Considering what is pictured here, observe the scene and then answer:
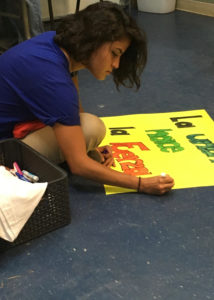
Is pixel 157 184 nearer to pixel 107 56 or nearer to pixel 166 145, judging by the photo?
pixel 166 145

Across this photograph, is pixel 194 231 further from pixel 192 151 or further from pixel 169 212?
pixel 192 151

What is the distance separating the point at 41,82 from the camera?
1021 mm

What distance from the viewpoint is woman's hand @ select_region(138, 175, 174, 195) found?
1.20m

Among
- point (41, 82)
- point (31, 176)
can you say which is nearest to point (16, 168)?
point (31, 176)

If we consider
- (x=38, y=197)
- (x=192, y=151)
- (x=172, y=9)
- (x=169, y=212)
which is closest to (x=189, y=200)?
(x=169, y=212)

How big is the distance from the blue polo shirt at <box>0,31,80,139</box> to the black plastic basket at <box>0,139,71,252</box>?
14cm

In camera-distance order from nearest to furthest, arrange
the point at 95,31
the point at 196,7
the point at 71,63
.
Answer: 1. the point at 95,31
2. the point at 71,63
3. the point at 196,7

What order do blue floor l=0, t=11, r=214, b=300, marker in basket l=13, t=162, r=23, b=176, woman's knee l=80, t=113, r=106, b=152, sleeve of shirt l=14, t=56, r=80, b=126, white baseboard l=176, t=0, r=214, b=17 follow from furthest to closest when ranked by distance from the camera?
white baseboard l=176, t=0, r=214, b=17
woman's knee l=80, t=113, r=106, b=152
marker in basket l=13, t=162, r=23, b=176
sleeve of shirt l=14, t=56, r=80, b=126
blue floor l=0, t=11, r=214, b=300

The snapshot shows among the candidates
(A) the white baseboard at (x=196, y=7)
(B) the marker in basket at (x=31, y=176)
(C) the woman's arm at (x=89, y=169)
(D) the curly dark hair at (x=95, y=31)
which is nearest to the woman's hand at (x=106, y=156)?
(C) the woman's arm at (x=89, y=169)

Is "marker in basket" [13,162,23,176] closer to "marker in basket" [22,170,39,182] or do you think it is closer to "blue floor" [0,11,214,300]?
"marker in basket" [22,170,39,182]

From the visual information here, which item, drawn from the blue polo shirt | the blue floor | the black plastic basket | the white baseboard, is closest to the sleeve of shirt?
the blue polo shirt

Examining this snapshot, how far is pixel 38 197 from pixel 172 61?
1729mm

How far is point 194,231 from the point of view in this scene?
3.61 feet

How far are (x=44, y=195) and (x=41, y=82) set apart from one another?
1.02 ft
